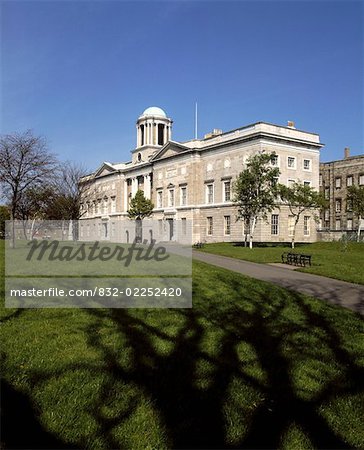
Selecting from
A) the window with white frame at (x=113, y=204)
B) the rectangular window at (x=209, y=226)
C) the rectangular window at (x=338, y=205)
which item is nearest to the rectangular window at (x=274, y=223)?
the rectangular window at (x=209, y=226)

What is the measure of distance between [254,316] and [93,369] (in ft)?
15.5

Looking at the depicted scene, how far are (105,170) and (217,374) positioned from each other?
75212 mm

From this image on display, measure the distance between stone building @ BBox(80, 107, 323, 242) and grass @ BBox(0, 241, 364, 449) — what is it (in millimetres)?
40515

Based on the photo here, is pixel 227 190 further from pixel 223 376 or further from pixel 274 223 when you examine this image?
pixel 223 376

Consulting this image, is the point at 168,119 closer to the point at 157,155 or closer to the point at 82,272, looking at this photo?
the point at 157,155

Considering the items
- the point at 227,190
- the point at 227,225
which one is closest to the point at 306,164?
the point at 227,190

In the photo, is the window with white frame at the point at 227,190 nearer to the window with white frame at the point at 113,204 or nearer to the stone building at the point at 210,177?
the stone building at the point at 210,177

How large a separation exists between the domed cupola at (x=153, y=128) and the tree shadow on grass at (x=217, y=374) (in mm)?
65282

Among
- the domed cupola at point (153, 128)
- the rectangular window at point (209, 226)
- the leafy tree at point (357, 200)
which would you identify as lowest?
the rectangular window at point (209, 226)

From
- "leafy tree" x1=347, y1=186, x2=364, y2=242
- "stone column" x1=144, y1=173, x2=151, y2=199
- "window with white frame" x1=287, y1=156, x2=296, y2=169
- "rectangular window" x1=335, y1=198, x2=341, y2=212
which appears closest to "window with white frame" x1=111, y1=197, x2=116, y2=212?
"stone column" x1=144, y1=173, x2=151, y2=199

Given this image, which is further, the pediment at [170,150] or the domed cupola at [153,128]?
the domed cupola at [153,128]

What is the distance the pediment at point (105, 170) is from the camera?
76.0m

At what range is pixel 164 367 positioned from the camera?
18.9 ft

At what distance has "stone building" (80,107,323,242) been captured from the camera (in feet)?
160
